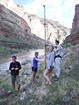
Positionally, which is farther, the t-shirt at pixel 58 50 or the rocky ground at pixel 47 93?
the t-shirt at pixel 58 50

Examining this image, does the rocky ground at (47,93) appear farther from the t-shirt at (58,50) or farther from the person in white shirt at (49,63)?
the t-shirt at (58,50)

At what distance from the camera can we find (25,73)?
737 inches

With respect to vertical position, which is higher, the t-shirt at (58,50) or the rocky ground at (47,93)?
the t-shirt at (58,50)

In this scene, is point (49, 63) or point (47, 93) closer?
point (47, 93)

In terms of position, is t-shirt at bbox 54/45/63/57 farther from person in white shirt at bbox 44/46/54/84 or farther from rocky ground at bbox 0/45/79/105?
rocky ground at bbox 0/45/79/105

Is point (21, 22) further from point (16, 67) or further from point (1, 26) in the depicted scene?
point (16, 67)

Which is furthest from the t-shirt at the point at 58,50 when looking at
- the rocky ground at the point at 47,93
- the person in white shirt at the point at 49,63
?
the rocky ground at the point at 47,93

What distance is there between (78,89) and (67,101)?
827mm

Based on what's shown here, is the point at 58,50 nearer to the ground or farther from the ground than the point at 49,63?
farther from the ground

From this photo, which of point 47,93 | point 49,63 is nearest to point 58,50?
point 49,63

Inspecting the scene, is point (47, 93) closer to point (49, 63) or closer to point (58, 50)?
point (49, 63)

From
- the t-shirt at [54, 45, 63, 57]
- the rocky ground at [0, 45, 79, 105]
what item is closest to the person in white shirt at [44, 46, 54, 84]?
the t-shirt at [54, 45, 63, 57]

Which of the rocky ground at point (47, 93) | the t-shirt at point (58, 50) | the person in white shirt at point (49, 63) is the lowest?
the rocky ground at point (47, 93)

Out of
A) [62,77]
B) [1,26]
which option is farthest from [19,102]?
[1,26]
